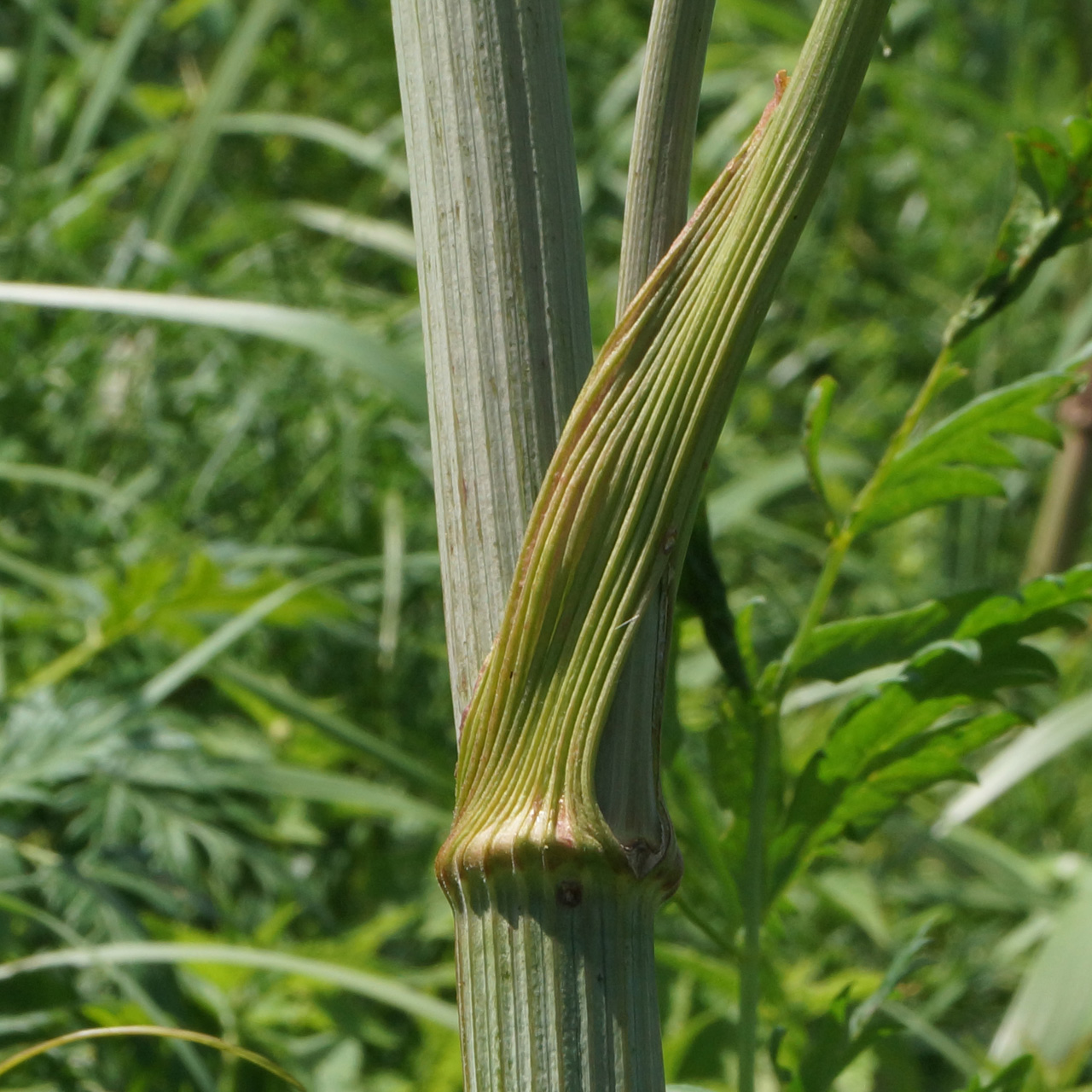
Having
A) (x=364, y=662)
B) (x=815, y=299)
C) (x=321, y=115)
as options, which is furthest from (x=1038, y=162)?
(x=321, y=115)

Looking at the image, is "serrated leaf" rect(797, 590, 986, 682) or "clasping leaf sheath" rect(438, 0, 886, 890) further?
"serrated leaf" rect(797, 590, 986, 682)

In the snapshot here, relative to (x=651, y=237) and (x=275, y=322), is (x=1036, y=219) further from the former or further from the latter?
(x=275, y=322)

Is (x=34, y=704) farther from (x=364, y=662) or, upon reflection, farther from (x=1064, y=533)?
(x=1064, y=533)

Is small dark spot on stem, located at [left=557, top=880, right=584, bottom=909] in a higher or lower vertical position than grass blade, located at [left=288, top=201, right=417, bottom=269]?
lower

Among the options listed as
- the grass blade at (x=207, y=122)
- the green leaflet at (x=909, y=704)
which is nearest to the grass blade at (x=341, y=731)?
the green leaflet at (x=909, y=704)

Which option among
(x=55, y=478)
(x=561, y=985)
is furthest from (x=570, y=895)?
(x=55, y=478)

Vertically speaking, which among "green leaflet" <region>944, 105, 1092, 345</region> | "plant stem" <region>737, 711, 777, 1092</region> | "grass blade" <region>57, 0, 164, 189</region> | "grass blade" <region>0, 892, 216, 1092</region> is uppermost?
"grass blade" <region>57, 0, 164, 189</region>

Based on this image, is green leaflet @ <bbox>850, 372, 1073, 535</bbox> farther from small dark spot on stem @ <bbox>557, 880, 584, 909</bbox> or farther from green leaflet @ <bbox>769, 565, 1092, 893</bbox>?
small dark spot on stem @ <bbox>557, 880, 584, 909</bbox>

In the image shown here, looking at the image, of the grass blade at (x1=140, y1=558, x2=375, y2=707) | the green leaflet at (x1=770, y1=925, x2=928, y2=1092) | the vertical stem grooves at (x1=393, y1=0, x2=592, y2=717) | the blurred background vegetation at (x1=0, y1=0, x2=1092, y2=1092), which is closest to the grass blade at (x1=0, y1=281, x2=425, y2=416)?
the blurred background vegetation at (x1=0, y1=0, x2=1092, y2=1092)
